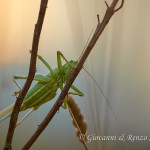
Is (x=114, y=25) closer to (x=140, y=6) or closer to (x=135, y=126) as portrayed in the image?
(x=140, y=6)

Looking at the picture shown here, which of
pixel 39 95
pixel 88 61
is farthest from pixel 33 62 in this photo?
pixel 88 61

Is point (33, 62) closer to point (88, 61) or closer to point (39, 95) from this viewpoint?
point (39, 95)

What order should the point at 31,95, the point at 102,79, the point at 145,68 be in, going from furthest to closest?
the point at 102,79 < the point at 145,68 < the point at 31,95

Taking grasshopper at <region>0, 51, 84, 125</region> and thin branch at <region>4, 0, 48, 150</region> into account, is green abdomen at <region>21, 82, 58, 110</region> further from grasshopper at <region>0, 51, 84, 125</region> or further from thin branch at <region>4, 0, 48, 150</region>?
thin branch at <region>4, 0, 48, 150</region>

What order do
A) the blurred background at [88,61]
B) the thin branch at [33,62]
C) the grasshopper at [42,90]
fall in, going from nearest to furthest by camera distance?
the thin branch at [33,62] < the grasshopper at [42,90] < the blurred background at [88,61]

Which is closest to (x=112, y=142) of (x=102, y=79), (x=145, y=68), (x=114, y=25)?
(x=102, y=79)

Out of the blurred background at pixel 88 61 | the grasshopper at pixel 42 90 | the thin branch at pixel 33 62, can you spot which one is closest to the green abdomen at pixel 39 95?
the grasshopper at pixel 42 90

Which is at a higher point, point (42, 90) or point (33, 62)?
point (33, 62)

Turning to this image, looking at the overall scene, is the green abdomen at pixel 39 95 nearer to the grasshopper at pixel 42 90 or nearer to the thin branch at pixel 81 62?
the grasshopper at pixel 42 90
